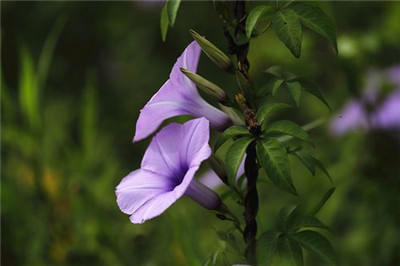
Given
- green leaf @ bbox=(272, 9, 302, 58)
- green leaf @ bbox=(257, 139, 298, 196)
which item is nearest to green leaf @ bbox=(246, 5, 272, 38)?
green leaf @ bbox=(272, 9, 302, 58)

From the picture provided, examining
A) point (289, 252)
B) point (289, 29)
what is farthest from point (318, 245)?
point (289, 29)

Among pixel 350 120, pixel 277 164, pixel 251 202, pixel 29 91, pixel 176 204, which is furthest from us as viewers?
pixel 176 204

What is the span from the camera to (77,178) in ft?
5.70

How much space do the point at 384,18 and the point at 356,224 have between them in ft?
2.17

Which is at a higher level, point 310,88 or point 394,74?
point 310,88

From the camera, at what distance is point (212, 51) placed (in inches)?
32.9

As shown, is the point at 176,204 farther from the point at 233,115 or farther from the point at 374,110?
the point at 233,115

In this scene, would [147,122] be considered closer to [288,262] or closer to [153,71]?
[288,262]

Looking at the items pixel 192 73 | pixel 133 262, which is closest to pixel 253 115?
pixel 192 73

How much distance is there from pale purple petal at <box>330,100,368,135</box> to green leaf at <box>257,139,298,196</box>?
2.84 ft

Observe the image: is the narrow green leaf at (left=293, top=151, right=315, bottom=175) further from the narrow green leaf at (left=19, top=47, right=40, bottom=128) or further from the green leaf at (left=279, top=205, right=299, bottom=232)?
the narrow green leaf at (left=19, top=47, right=40, bottom=128)

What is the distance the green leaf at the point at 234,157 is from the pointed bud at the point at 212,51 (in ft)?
0.35

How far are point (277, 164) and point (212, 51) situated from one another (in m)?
0.16

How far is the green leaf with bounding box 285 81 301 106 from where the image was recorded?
0.85 meters
